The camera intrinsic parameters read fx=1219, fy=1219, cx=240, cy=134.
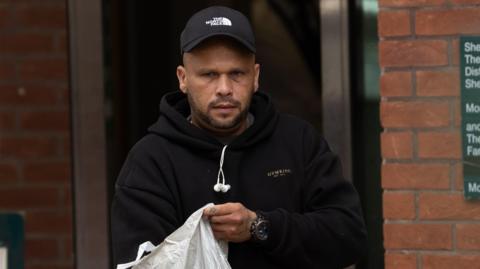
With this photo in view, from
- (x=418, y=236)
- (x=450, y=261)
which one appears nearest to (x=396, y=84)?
(x=418, y=236)

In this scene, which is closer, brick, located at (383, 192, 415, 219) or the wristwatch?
the wristwatch

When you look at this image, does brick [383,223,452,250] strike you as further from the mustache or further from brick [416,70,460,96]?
the mustache

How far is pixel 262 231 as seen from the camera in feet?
9.64

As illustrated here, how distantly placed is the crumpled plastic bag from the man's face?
0.24 m

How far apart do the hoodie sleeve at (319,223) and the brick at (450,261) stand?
1.08 meters

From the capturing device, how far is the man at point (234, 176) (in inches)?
117

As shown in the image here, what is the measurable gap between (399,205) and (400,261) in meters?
0.19

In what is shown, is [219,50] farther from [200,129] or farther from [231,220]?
[231,220]

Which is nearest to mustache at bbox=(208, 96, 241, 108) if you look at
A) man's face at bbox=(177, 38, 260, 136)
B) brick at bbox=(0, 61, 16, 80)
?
man's face at bbox=(177, 38, 260, 136)

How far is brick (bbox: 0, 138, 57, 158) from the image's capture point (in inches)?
214

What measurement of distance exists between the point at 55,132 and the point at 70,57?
34cm

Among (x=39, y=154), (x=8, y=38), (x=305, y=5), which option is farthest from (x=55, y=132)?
(x=305, y=5)

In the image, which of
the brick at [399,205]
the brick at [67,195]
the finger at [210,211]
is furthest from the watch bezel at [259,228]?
the brick at [67,195]

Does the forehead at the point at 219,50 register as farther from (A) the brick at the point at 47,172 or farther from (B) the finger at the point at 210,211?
(A) the brick at the point at 47,172
